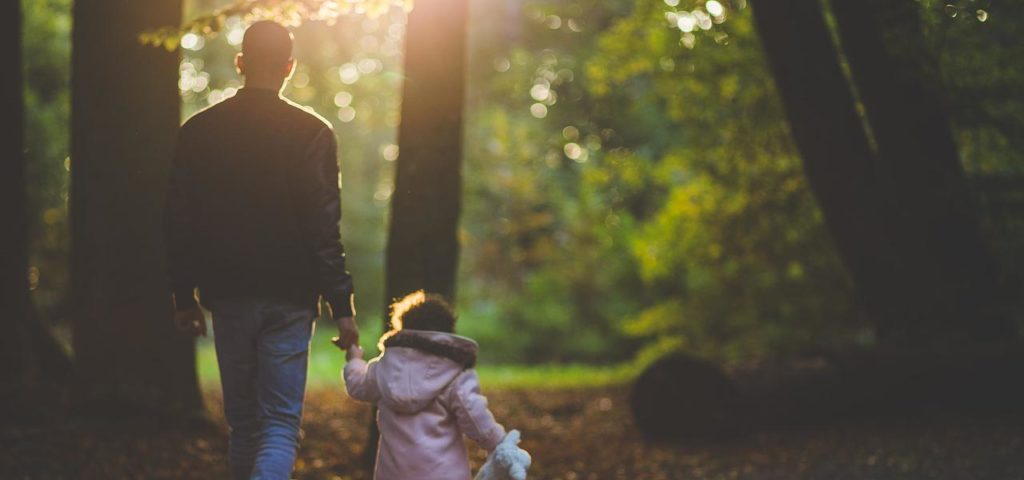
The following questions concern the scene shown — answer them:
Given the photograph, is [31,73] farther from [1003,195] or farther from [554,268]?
[1003,195]

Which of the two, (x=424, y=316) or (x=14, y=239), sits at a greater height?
(x=14, y=239)

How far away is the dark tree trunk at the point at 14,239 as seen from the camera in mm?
7788

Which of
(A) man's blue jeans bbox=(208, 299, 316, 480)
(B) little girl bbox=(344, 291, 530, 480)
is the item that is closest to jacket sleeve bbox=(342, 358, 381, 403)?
(B) little girl bbox=(344, 291, 530, 480)

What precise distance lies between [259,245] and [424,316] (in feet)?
2.45

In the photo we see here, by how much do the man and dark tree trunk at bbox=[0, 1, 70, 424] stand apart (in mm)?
3560

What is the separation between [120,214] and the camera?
759 cm

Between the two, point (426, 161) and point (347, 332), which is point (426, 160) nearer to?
point (426, 161)

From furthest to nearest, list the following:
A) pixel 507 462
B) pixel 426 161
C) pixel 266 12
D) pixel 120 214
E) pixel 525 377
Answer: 1. pixel 525 377
2. pixel 120 214
3. pixel 266 12
4. pixel 426 161
5. pixel 507 462

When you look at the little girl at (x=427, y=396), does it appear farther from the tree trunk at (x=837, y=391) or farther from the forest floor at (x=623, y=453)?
the tree trunk at (x=837, y=391)

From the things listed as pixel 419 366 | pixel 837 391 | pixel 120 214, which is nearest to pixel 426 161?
pixel 120 214

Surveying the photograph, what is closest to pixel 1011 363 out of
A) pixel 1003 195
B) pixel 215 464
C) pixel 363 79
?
pixel 1003 195

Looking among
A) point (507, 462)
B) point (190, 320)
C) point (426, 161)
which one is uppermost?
point (426, 161)

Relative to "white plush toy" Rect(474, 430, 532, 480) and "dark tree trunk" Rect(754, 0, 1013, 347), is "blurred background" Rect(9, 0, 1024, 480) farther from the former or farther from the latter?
"white plush toy" Rect(474, 430, 532, 480)

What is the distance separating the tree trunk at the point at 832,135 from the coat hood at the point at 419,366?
558 cm
